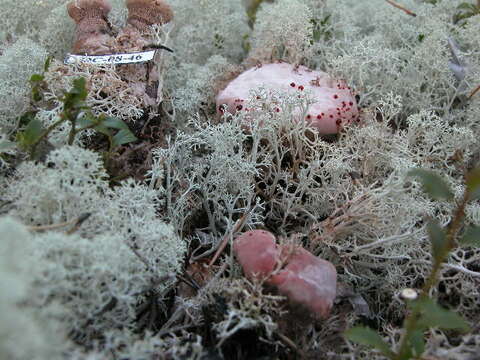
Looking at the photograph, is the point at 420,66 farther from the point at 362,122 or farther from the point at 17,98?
the point at 17,98

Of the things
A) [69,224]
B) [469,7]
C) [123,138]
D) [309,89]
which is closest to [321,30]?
[469,7]

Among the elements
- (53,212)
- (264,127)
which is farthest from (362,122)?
(53,212)

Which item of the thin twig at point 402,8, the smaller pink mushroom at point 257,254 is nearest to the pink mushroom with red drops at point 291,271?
the smaller pink mushroom at point 257,254

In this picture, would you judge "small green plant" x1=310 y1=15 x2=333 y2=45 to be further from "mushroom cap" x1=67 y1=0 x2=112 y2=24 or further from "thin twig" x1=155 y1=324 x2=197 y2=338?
"thin twig" x1=155 y1=324 x2=197 y2=338

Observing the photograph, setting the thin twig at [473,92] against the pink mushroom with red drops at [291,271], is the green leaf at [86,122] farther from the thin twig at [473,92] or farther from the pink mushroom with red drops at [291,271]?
the thin twig at [473,92]

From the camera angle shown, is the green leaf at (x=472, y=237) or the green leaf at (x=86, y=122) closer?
the green leaf at (x=472, y=237)

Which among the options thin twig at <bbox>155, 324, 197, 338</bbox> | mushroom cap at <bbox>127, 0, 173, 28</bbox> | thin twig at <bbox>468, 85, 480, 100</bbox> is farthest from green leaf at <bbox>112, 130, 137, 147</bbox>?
thin twig at <bbox>468, 85, 480, 100</bbox>
